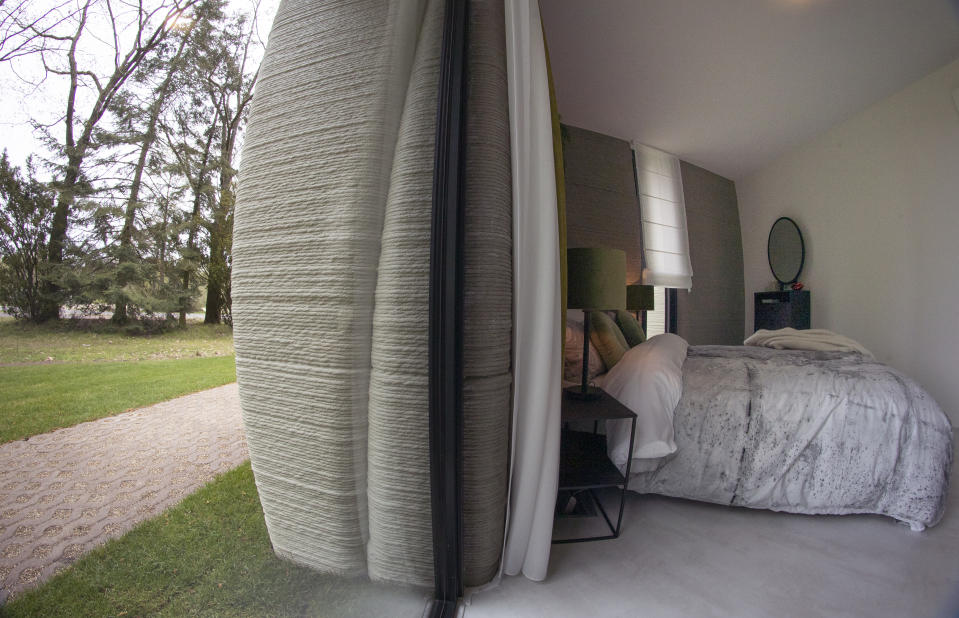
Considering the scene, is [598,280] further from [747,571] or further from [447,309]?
[747,571]

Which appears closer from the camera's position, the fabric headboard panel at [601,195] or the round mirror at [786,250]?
the fabric headboard panel at [601,195]

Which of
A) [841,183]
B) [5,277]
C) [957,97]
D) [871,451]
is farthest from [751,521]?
[841,183]

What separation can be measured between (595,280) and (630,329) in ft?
4.95

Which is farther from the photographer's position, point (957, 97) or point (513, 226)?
point (957, 97)

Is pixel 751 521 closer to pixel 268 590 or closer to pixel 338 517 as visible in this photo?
pixel 338 517

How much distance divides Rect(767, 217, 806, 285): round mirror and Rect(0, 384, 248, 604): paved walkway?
4960 mm

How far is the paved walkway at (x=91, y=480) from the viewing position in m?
0.29

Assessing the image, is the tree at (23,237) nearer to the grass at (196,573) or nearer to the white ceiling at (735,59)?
the grass at (196,573)

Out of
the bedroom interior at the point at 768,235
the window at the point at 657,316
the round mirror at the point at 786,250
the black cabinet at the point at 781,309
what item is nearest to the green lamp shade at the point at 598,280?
the bedroom interior at the point at 768,235

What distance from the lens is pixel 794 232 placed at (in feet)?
12.6

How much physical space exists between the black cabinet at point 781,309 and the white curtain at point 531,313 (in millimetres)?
3749

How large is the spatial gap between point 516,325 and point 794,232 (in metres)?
4.22

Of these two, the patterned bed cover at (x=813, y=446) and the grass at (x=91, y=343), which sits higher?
the grass at (x=91, y=343)

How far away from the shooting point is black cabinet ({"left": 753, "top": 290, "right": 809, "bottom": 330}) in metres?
3.64
